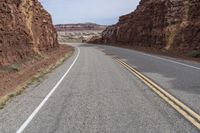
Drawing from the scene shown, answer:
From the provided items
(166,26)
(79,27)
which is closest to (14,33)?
(166,26)

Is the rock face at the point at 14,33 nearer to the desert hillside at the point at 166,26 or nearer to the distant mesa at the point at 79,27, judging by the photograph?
the desert hillside at the point at 166,26

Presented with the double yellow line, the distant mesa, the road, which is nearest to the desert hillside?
the double yellow line

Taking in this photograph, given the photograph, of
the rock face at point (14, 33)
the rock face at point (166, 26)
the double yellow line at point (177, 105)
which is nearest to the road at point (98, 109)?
the double yellow line at point (177, 105)

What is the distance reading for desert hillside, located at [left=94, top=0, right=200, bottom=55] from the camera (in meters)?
43.3

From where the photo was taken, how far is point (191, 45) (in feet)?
135

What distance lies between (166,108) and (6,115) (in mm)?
3804

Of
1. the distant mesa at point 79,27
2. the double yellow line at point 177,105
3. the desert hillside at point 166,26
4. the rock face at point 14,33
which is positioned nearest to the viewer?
the double yellow line at point 177,105

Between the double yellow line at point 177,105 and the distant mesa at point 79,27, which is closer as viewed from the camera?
the double yellow line at point 177,105

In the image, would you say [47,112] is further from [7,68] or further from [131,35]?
[131,35]

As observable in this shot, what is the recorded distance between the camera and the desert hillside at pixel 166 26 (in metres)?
43.3

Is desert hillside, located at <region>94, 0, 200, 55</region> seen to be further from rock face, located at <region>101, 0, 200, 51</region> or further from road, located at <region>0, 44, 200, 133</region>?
road, located at <region>0, 44, 200, 133</region>

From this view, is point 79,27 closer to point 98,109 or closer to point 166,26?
point 166,26

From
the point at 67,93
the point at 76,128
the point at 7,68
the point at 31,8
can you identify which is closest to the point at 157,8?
the point at 31,8

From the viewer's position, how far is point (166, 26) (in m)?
51.8
